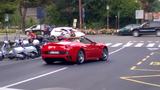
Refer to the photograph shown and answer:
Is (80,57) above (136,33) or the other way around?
above

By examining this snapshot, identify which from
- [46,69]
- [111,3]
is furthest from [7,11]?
[111,3]

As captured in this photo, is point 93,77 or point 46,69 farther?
point 46,69

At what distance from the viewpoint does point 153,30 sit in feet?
206

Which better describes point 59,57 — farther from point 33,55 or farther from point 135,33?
point 135,33

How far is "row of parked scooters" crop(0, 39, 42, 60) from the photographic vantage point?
94.2 ft

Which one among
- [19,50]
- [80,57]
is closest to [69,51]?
[80,57]

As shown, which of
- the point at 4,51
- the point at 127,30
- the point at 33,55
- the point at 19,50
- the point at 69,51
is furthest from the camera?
the point at 127,30

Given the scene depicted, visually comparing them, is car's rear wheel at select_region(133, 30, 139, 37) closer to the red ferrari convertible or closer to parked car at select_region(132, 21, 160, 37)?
parked car at select_region(132, 21, 160, 37)

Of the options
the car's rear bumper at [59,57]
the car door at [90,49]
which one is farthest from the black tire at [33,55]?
the car's rear bumper at [59,57]

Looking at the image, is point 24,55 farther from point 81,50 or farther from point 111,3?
point 111,3

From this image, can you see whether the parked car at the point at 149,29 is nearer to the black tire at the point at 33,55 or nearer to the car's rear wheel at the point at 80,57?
the black tire at the point at 33,55

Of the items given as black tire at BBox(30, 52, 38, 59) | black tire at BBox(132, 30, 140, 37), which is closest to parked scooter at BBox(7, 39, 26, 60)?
black tire at BBox(30, 52, 38, 59)

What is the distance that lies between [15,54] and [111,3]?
52231mm

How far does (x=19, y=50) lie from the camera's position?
28.8 meters
